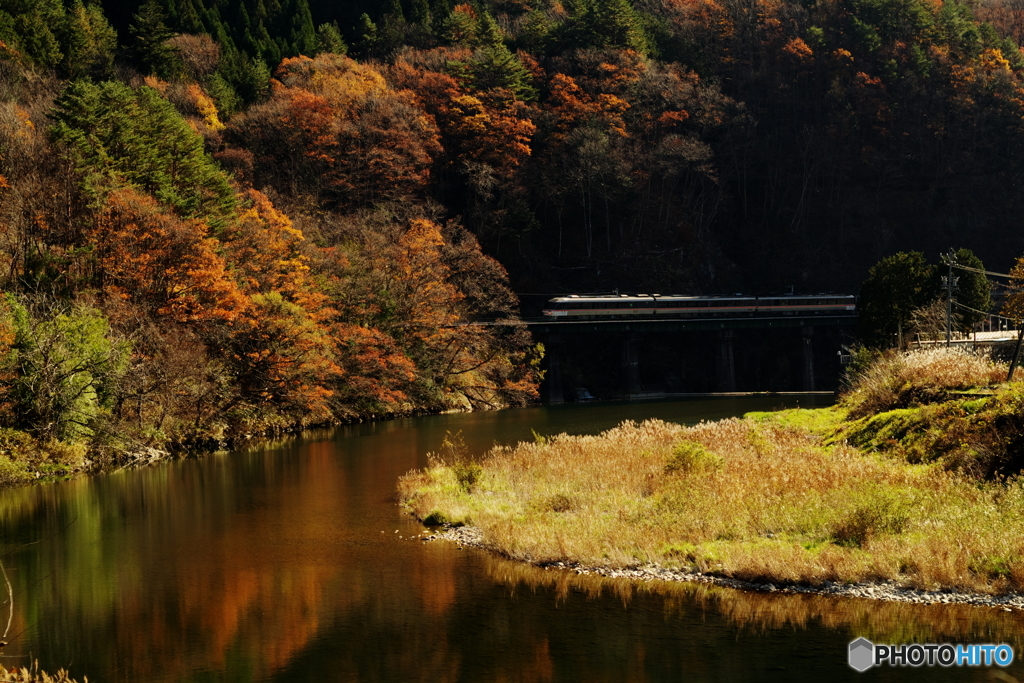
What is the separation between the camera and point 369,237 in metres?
60.9

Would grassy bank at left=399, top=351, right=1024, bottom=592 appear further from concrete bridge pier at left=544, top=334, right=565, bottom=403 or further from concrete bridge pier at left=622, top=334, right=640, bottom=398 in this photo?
concrete bridge pier at left=622, top=334, right=640, bottom=398

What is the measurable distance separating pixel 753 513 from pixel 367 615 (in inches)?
320

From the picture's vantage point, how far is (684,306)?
77.5m

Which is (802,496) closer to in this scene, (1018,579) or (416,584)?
(1018,579)

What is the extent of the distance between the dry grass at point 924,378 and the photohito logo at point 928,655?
14745 mm

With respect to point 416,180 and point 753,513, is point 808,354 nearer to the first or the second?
point 416,180

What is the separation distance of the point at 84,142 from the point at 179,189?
5.49 meters

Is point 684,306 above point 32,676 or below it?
above

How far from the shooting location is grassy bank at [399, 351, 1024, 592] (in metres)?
17.2

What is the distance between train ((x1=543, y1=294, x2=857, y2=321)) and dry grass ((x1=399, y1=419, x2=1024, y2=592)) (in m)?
45.8

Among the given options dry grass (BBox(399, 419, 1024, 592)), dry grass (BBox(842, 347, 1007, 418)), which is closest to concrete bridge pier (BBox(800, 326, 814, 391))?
dry grass (BBox(842, 347, 1007, 418))

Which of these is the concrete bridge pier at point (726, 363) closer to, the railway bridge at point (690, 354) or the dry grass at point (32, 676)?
the railway bridge at point (690, 354)

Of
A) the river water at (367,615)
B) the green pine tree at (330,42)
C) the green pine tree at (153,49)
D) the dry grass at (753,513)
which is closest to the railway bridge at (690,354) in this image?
the green pine tree at (153,49)

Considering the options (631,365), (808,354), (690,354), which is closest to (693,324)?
(631,365)
